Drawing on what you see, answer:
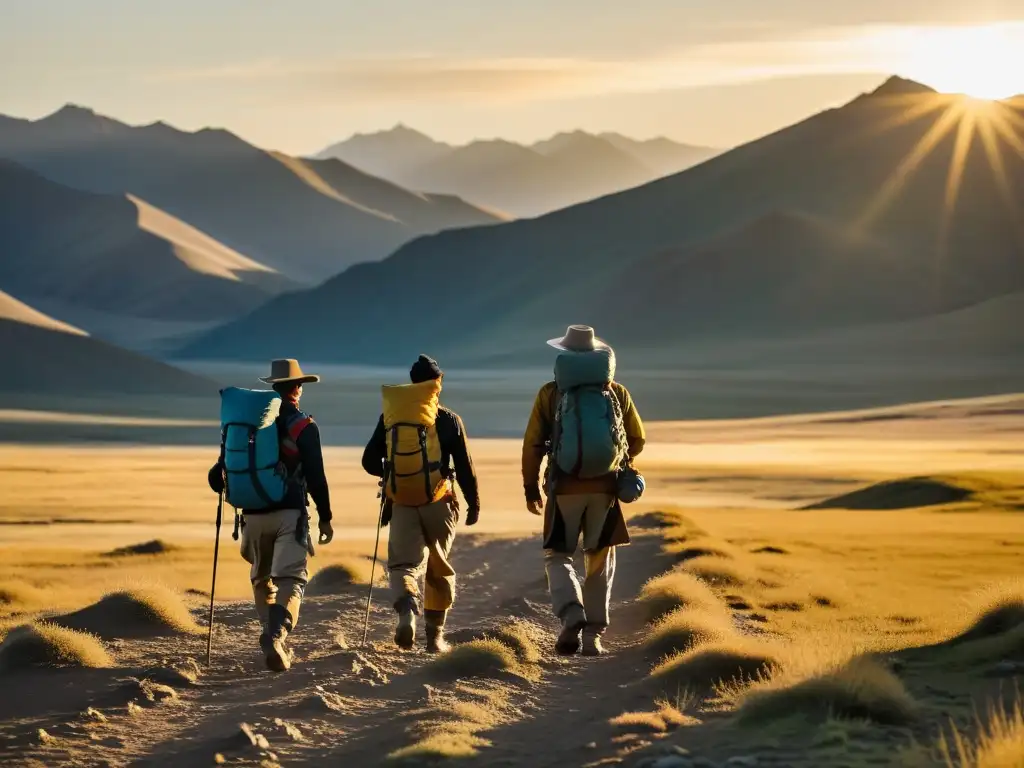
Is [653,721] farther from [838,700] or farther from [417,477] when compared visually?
[417,477]

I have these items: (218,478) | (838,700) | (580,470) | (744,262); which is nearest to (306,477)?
(218,478)

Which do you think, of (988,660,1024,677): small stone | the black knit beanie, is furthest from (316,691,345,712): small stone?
(988,660,1024,677): small stone

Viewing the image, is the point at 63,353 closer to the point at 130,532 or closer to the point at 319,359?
the point at 130,532

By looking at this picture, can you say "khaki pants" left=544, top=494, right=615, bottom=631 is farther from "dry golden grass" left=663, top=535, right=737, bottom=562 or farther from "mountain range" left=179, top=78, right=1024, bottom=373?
"mountain range" left=179, top=78, right=1024, bottom=373

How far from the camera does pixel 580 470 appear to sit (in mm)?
10219

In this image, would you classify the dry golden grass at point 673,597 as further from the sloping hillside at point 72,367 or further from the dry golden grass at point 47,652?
the sloping hillside at point 72,367

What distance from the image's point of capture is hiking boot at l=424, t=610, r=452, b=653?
11.2 metres

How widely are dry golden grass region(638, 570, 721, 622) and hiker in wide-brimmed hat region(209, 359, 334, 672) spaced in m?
3.69

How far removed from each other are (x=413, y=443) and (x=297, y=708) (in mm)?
2265

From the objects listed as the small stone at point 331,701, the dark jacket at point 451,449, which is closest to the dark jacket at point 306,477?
the dark jacket at point 451,449

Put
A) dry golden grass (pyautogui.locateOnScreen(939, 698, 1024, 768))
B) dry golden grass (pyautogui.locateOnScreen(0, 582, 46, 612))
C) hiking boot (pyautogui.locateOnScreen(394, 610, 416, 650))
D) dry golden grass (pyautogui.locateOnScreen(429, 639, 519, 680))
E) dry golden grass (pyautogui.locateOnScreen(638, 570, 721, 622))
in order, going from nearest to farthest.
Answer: dry golden grass (pyautogui.locateOnScreen(939, 698, 1024, 768))
dry golden grass (pyautogui.locateOnScreen(429, 639, 519, 680))
hiking boot (pyautogui.locateOnScreen(394, 610, 416, 650))
dry golden grass (pyautogui.locateOnScreen(638, 570, 721, 622))
dry golden grass (pyautogui.locateOnScreen(0, 582, 46, 612))

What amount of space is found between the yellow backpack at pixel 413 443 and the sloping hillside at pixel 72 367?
7886 centimetres

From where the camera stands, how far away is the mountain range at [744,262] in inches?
5773

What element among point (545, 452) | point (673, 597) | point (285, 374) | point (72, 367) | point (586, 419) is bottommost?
point (673, 597)
